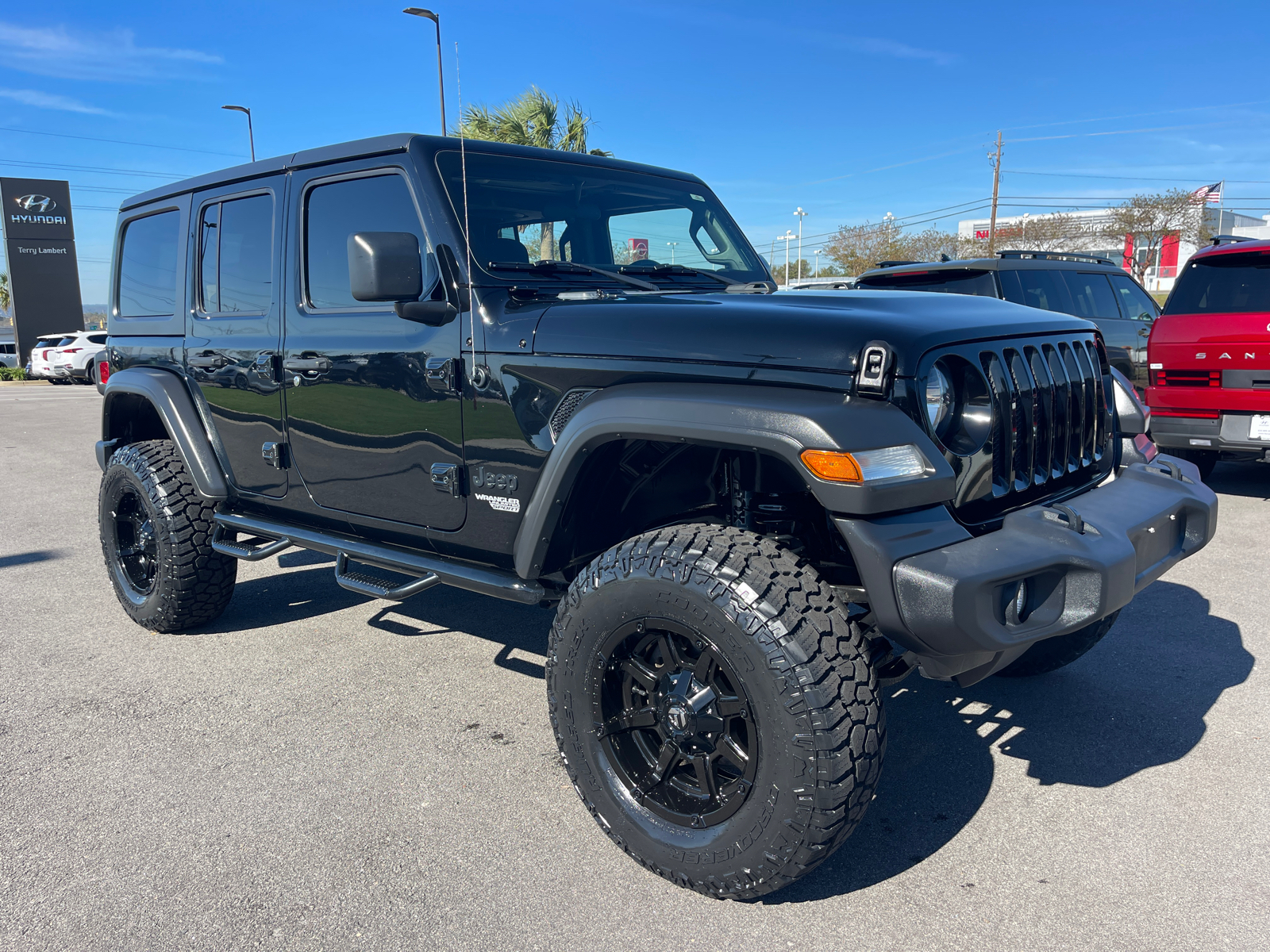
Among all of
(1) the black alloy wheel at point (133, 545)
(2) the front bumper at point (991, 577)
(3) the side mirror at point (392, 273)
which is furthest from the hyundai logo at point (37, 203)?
(2) the front bumper at point (991, 577)

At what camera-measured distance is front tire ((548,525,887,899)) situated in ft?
6.97

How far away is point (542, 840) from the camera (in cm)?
264

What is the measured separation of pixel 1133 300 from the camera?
8.38 meters

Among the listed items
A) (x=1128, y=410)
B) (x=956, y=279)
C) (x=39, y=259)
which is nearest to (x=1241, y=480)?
(x=956, y=279)

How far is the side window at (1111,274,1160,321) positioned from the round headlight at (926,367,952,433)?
6.87 metres

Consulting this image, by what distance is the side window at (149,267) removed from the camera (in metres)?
4.30

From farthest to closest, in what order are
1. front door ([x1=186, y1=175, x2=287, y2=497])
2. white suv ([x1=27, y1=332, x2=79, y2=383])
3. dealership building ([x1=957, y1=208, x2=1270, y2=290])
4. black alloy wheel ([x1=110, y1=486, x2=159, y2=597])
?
dealership building ([x1=957, y1=208, x2=1270, y2=290])
white suv ([x1=27, y1=332, x2=79, y2=383])
black alloy wheel ([x1=110, y1=486, x2=159, y2=597])
front door ([x1=186, y1=175, x2=287, y2=497])

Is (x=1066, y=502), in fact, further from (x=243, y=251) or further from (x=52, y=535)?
(x=52, y=535)

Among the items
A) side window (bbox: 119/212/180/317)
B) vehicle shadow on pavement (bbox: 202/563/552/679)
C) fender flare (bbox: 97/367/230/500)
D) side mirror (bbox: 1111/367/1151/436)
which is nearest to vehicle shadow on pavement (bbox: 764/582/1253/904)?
side mirror (bbox: 1111/367/1151/436)

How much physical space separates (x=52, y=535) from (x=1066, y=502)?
21.7ft

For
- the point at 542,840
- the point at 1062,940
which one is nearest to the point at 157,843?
the point at 542,840

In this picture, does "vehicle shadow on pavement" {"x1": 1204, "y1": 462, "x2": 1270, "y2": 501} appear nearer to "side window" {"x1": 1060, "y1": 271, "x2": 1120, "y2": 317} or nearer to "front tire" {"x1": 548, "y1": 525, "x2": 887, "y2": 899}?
"side window" {"x1": 1060, "y1": 271, "x2": 1120, "y2": 317}

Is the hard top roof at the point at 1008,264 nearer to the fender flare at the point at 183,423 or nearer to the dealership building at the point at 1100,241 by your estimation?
the fender flare at the point at 183,423

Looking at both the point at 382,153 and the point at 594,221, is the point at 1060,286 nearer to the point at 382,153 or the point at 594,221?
the point at 594,221
